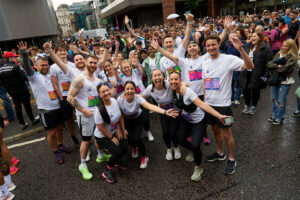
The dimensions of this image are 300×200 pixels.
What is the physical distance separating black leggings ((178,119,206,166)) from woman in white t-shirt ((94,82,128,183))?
984mm

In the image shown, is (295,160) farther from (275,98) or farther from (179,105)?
(179,105)

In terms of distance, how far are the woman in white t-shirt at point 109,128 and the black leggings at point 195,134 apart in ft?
3.23

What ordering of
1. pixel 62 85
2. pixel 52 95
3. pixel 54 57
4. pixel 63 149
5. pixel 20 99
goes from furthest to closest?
pixel 20 99
pixel 62 85
pixel 63 149
pixel 52 95
pixel 54 57

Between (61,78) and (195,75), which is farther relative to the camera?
(61,78)

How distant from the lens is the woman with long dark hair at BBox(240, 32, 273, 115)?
13.3 ft

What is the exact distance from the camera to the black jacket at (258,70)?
4.07 m

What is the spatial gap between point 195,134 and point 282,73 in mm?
2360

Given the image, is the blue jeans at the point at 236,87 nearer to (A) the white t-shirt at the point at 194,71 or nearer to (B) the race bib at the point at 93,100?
(A) the white t-shirt at the point at 194,71

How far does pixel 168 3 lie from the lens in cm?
2845

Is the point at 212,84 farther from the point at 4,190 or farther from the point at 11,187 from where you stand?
the point at 11,187

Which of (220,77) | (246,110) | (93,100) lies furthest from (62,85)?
(246,110)

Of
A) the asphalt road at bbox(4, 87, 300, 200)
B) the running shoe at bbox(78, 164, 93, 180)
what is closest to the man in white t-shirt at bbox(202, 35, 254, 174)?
the asphalt road at bbox(4, 87, 300, 200)

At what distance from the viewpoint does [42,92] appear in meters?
3.74

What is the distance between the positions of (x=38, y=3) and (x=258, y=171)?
28.2m
